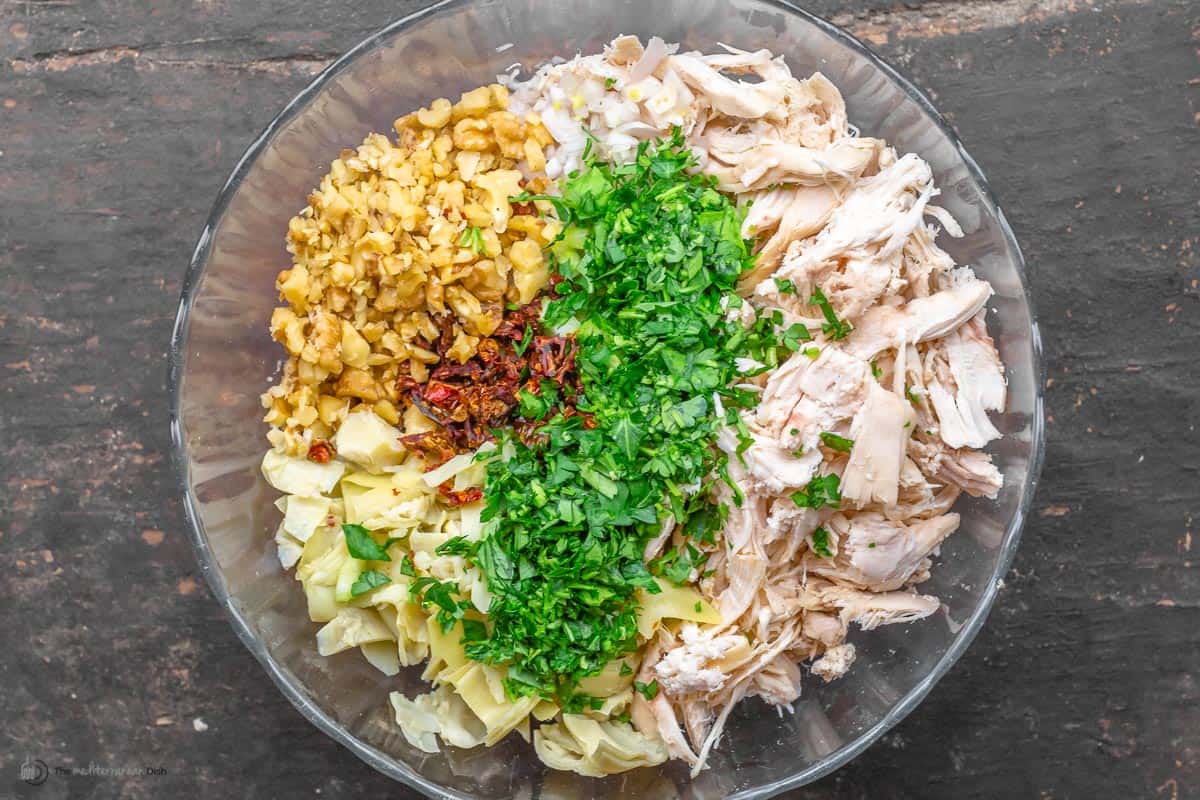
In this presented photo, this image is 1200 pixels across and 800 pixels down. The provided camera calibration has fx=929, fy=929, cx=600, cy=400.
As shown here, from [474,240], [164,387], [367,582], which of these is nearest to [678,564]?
[367,582]

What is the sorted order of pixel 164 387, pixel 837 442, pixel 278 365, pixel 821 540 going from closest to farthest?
pixel 837 442
pixel 821 540
pixel 278 365
pixel 164 387

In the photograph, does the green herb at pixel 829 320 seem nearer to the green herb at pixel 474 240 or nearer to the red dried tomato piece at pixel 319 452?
the green herb at pixel 474 240

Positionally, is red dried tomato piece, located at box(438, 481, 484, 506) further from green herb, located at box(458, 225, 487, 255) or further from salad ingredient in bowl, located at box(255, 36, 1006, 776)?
green herb, located at box(458, 225, 487, 255)

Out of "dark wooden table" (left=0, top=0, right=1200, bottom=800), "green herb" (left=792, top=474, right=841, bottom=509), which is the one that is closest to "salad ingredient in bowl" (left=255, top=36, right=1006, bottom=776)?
"green herb" (left=792, top=474, right=841, bottom=509)

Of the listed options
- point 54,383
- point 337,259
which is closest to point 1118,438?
point 337,259

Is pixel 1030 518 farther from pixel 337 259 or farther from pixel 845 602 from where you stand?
pixel 337 259

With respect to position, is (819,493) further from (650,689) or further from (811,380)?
(650,689)

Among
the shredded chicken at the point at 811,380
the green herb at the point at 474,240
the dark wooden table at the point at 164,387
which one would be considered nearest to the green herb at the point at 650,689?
the shredded chicken at the point at 811,380
